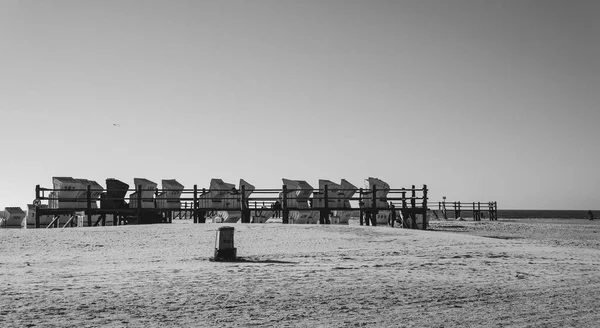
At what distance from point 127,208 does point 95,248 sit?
11.6 metres

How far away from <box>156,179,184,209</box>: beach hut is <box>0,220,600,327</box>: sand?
33.9 ft

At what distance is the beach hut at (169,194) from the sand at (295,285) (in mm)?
10321

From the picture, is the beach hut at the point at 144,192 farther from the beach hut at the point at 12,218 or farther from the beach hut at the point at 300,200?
the beach hut at the point at 12,218

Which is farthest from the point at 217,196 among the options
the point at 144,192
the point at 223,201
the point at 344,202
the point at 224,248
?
the point at 224,248

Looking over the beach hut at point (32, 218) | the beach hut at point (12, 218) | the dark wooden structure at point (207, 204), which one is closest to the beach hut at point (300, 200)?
the dark wooden structure at point (207, 204)

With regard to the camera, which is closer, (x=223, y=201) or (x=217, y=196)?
(x=217, y=196)

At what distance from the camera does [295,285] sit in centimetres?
783

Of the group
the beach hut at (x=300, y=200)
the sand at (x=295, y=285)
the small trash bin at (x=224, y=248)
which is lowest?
the sand at (x=295, y=285)

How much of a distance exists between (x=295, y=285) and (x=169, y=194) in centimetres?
1901

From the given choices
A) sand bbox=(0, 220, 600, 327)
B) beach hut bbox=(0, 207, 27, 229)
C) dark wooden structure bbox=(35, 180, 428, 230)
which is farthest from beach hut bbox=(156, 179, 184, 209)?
beach hut bbox=(0, 207, 27, 229)

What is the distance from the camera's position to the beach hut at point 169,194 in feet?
81.1

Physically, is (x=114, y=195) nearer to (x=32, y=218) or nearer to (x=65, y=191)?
(x=65, y=191)

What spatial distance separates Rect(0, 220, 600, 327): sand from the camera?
5.90 m

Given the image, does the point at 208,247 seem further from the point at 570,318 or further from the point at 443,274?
the point at 570,318
